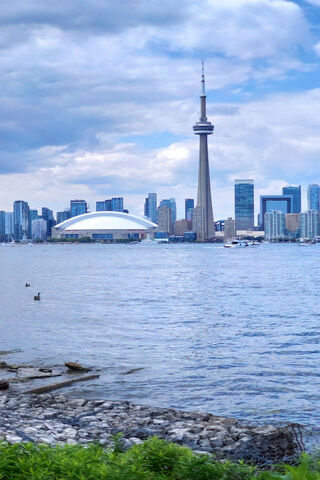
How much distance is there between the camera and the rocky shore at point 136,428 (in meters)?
9.84

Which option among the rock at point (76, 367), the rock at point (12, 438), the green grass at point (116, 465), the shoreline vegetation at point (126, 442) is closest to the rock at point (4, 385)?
the shoreline vegetation at point (126, 442)

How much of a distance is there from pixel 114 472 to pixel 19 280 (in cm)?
5867

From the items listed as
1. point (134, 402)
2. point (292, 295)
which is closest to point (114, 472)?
point (134, 402)

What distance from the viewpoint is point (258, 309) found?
34.8m

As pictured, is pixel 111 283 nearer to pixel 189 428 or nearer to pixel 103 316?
pixel 103 316

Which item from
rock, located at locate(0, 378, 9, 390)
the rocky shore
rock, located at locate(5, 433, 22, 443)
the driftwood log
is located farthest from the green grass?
rock, located at locate(0, 378, 9, 390)

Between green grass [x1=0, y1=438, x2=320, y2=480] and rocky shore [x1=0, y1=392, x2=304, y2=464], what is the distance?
1.47m

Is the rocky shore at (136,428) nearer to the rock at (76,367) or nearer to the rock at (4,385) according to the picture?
the rock at (4,385)

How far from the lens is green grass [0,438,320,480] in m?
6.30

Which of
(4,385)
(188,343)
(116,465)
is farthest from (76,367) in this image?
(116,465)

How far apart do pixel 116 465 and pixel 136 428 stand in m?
4.74

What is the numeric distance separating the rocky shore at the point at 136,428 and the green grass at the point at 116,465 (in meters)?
1.47

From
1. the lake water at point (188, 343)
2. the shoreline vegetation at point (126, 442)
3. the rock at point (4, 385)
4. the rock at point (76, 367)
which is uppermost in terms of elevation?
the shoreline vegetation at point (126, 442)

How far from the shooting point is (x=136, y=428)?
36.7 feet
